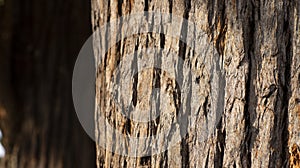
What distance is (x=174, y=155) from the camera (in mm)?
2270

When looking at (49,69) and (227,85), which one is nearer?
(227,85)

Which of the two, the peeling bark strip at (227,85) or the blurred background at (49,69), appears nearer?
the peeling bark strip at (227,85)

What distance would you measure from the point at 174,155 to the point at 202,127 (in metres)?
0.15

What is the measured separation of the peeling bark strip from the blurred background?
2137 millimetres

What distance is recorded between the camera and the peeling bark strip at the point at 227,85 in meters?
2.13

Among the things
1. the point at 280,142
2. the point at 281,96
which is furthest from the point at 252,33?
the point at 280,142

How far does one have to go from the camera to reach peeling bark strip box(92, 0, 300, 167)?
2133mm

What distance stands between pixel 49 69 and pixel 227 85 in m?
2.48

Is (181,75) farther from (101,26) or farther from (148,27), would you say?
(101,26)

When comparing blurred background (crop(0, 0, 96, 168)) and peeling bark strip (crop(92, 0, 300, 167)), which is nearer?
peeling bark strip (crop(92, 0, 300, 167))

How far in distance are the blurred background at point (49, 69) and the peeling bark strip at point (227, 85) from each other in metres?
2.14

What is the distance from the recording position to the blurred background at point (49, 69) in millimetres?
4426

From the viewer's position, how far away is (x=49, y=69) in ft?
14.6

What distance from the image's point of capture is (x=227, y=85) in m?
2.16
